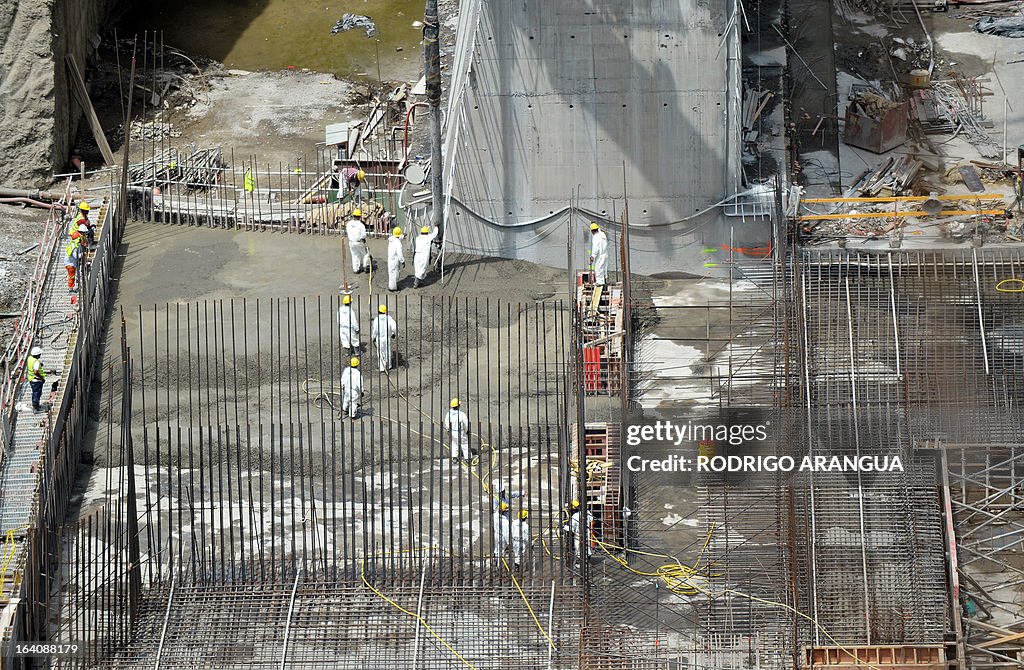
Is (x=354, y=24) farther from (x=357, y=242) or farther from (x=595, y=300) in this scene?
(x=595, y=300)

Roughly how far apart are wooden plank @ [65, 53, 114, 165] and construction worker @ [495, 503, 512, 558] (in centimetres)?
1605

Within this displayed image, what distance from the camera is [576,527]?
28781mm

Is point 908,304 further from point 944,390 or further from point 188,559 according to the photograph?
point 188,559

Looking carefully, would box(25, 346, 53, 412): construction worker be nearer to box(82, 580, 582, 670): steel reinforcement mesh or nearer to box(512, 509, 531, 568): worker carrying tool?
box(82, 580, 582, 670): steel reinforcement mesh

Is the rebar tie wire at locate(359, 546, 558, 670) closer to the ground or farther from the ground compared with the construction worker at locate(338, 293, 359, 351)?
closer to the ground

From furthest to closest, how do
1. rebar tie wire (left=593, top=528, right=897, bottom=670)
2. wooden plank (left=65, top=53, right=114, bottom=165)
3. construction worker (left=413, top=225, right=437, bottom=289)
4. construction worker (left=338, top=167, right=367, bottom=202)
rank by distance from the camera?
wooden plank (left=65, top=53, right=114, bottom=165)
construction worker (left=338, top=167, right=367, bottom=202)
construction worker (left=413, top=225, right=437, bottom=289)
rebar tie wire (left=593, top=528, right=897, bottom=670)

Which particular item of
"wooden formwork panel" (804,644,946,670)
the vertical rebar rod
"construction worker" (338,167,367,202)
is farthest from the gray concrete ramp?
"wooden formwork panel" (804,644,946,670)

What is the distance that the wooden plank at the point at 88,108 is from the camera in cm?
4184

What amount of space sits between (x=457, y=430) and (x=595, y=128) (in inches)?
289

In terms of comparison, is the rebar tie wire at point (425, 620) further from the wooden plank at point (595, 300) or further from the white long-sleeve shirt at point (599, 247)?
the white long-sleeve shirt at point (599, 247)

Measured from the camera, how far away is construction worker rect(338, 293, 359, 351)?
1320 inches

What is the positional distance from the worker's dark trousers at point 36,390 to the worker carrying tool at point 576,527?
8.63 m

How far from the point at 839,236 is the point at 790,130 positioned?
3.98 m

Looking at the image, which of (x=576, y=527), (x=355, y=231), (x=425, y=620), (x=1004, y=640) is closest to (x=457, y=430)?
(x=576, y=527)
